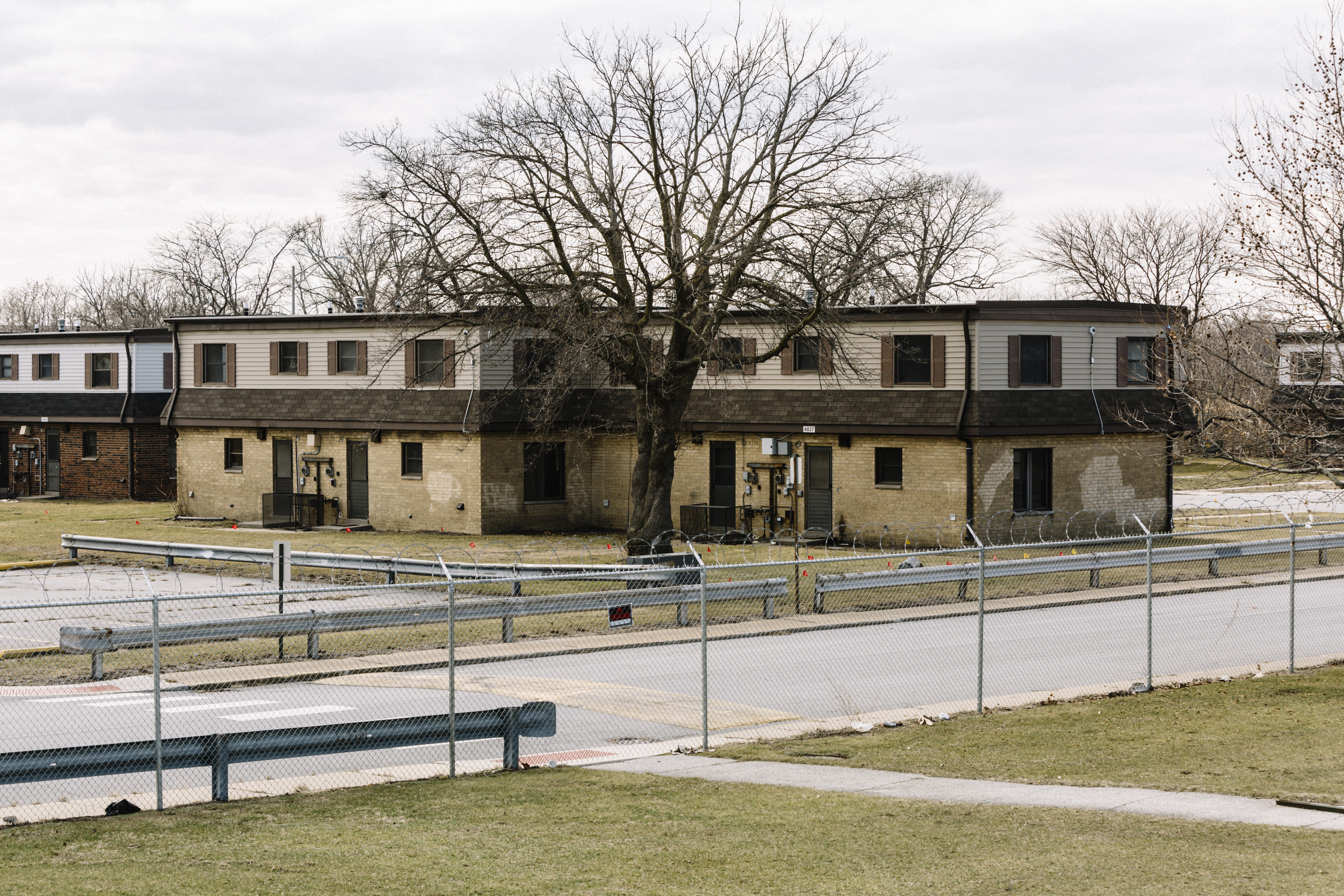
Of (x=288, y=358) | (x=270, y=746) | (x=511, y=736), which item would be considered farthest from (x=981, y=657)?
(x=288, y=358)

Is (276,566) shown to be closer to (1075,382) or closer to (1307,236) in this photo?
(1307,236)

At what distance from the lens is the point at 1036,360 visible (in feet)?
115

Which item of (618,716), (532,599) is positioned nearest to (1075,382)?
(532,599)

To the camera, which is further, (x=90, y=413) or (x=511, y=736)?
(x=90, y=413)

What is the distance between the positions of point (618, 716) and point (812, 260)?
1547 cm

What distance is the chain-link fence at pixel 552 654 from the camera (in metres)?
11.9

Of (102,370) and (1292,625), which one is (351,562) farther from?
(102,370)

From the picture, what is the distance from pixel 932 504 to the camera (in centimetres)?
3447

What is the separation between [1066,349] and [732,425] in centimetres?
917

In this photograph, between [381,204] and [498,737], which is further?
[381,204]

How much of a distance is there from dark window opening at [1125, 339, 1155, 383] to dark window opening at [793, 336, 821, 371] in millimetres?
8428

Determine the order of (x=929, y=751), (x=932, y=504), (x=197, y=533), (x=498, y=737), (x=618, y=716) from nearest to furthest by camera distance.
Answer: (x=498, y=737) < (x=929, y=751) < (x=618, y=716) < (x=932, y=504) < (x=197, y=533)

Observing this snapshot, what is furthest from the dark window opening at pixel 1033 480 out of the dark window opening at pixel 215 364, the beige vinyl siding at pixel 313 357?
the dark window opening at pixel 215 364

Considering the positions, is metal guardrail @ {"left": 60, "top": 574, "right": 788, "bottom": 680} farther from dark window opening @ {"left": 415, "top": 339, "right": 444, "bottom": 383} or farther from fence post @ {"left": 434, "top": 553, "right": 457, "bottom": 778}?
dark window opening @ {"left": 415, "top": 339, "right": 444, "bottom": 383}
